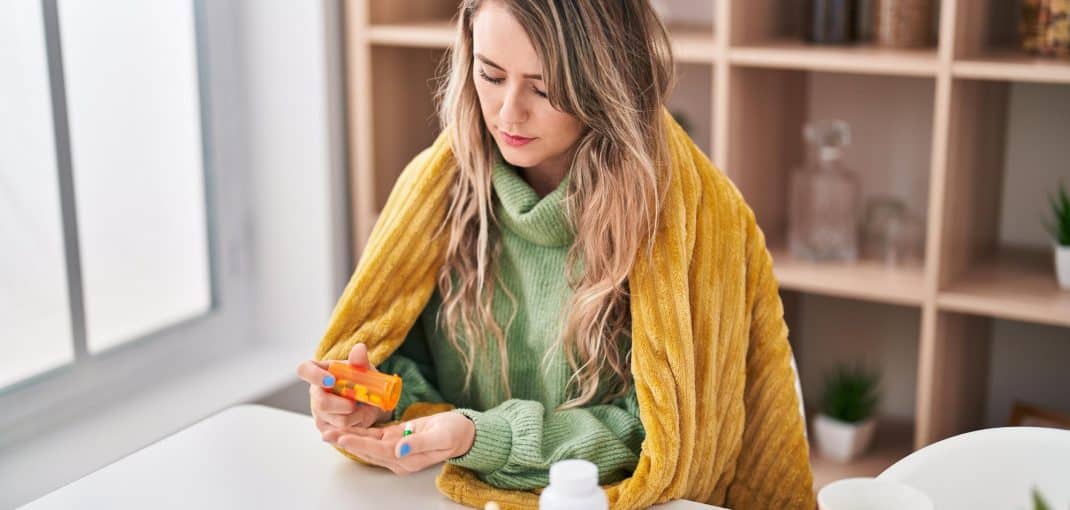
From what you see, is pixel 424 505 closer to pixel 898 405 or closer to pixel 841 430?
pixel 841 430

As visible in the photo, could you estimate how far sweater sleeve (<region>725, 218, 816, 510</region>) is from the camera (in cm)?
149

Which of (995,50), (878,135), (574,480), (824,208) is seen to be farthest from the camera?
(878,135)

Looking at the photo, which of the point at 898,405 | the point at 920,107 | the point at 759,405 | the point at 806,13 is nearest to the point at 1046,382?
the point at 898,405

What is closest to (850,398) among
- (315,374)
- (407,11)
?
(407,11)

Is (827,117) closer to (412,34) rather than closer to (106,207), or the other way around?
(412,34)

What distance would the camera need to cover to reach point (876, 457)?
7.30 ft

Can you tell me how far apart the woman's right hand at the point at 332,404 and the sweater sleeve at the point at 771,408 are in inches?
19.7

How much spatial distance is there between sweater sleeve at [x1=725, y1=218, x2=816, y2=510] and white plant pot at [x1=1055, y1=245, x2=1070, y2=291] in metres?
0.71

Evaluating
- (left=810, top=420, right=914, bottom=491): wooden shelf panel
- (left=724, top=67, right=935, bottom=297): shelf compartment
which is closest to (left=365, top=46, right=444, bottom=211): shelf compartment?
(left=724, top=67, right=935, bottom=297): shelf compartment

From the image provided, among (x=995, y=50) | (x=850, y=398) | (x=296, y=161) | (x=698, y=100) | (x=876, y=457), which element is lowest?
(x=876, y=457)

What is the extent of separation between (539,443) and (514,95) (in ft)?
1.30

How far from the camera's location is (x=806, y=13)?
215 centimetres

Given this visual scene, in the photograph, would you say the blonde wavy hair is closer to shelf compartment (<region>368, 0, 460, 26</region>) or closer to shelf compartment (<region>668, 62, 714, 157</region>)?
shelf compartment (<region>368, 0, 460, 26</region>)

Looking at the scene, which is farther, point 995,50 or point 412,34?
point 412,34
